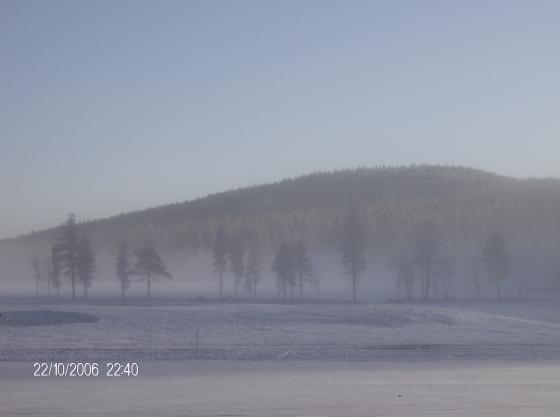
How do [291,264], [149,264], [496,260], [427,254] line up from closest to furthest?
[149,264] → [291,264] → [496,260] → [427,254]

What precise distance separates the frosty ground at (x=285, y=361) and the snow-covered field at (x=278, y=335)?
0.06 m

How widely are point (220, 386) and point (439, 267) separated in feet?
227

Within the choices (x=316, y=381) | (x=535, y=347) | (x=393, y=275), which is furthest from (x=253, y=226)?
(x=316, y=381)

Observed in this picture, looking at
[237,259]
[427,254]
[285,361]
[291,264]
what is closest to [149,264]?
[237,259]

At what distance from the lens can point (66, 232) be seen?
271 feet

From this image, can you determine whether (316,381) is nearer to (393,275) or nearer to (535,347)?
(535,347)

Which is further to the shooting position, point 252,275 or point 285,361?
point 252,275

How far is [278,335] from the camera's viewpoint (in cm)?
3675

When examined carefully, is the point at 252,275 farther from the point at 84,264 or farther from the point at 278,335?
the point at 278,335

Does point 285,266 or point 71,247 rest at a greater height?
point 71,247

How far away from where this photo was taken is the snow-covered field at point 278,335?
101 feet

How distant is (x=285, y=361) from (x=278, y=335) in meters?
7.15

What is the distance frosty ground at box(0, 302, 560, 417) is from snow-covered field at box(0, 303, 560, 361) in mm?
64

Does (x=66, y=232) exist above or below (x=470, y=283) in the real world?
above
